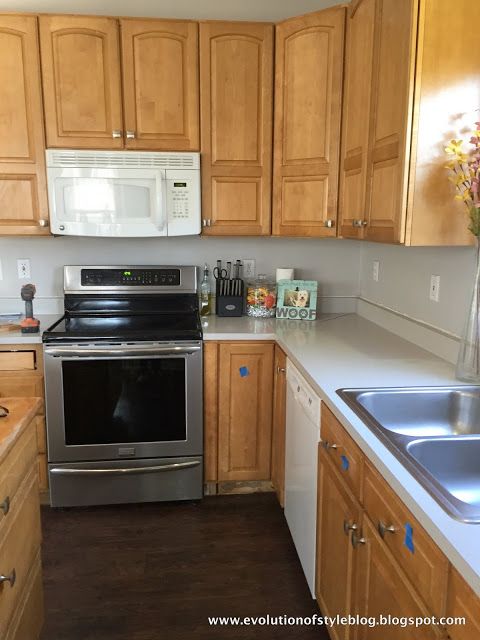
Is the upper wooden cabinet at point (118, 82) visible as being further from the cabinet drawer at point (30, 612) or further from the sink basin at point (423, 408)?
the cabinet drawer at point (30, 612)

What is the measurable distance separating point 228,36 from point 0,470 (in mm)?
2237

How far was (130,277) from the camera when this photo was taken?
2.98m

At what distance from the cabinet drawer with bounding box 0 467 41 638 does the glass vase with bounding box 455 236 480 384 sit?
1.41m

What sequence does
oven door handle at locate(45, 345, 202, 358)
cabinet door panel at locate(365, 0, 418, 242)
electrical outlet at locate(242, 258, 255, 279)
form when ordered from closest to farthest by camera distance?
cabinet door panel at locate(365, 0, 418, 242) < oven door handle at locate(45, 345, 202, 358) < electrical outlet at locate(242, 258, 255, 279)

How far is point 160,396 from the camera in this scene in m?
2.64

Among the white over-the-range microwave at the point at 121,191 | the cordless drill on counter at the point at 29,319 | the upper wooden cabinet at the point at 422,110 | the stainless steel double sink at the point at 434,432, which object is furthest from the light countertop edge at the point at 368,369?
the cordless drill on counter at the point at 29,319

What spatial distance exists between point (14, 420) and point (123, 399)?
1.12 m

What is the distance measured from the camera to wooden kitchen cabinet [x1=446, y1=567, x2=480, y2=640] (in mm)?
867

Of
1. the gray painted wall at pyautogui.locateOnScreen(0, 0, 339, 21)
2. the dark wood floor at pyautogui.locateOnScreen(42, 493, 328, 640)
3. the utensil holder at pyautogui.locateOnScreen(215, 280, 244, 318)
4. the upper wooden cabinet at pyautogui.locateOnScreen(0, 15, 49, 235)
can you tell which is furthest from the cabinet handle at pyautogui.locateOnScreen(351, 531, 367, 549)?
the gray painted wall at pyautogui.locateOnScreen(0, 0, 339, 21)

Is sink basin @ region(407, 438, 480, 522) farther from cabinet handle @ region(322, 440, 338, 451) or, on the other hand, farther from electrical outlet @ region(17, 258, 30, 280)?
electrical outlet @ region(17, 258, 30, 280)

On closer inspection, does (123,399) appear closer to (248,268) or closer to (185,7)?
(248,268)

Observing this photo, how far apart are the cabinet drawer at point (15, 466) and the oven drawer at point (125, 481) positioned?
1.03 meters

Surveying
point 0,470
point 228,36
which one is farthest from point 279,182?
point 0,470

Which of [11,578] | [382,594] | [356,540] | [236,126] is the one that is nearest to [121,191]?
[236,126]
